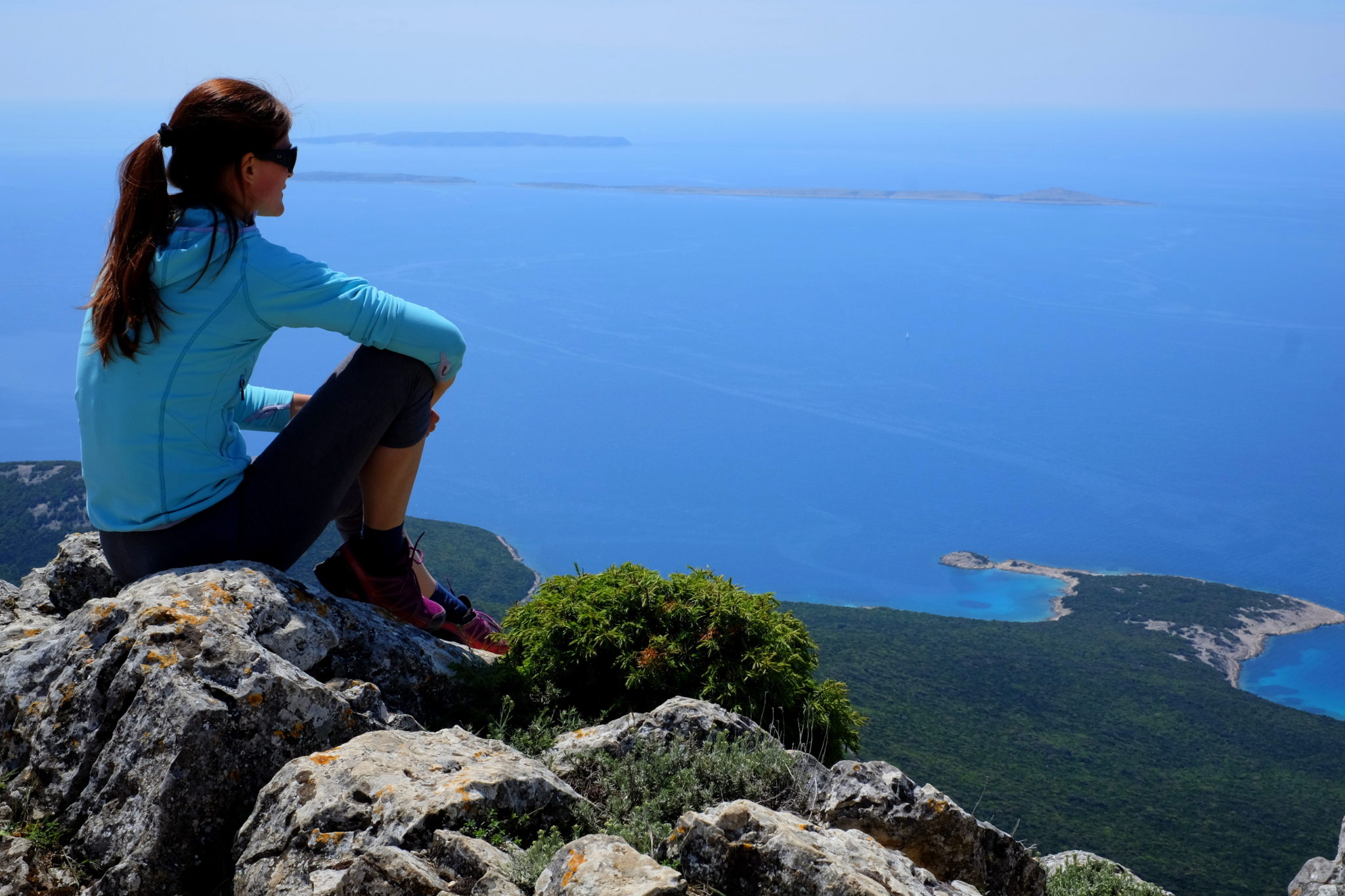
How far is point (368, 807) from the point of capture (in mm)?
2377

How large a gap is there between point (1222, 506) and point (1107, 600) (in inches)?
1686

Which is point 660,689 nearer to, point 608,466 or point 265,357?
point 608,466

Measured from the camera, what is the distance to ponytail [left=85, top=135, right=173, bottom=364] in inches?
111

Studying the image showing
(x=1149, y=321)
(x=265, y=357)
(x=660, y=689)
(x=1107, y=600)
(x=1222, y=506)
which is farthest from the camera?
(x=1149, y=321)

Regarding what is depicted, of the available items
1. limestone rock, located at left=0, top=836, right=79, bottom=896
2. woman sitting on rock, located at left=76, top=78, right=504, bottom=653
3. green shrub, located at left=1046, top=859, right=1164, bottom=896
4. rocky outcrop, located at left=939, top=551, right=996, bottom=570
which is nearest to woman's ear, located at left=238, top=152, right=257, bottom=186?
woman sitting on rock, located at left=76, top=78, right=504, bottom=653

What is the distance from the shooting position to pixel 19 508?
4853 centimetres

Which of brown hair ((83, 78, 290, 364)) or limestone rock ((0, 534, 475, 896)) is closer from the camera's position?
limestone rock ((0, 534, 475, 896))

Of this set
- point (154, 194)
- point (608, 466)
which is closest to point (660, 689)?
point (154, 194)

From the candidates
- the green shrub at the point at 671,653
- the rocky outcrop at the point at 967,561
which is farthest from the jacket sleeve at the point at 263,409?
the rocky outcrop at the point at 967,561

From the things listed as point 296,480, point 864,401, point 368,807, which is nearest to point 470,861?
point 368,807

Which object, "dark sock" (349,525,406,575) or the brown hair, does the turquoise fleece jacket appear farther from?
"dark sock" (349,525,406,575)

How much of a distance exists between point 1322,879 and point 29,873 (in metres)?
7.04

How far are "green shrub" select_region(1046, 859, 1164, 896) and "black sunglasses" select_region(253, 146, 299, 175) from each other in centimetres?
356

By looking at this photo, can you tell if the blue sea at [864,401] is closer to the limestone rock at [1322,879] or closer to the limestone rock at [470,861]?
the limestone rock at [1322,879]
